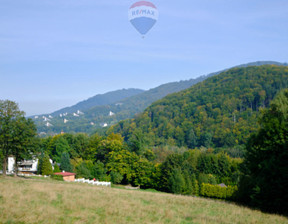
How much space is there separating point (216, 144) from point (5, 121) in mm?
144969

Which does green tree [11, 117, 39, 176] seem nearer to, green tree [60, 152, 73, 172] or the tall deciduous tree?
the tall deciduous tree

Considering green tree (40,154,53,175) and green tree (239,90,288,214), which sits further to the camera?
green tree (40,154,53,175)

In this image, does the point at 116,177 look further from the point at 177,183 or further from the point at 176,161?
the point at 176,161

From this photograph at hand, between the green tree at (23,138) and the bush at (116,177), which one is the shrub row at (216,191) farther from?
the green tree at (23,138)

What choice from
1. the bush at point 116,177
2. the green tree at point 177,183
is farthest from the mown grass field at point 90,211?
the bush at point 116,177

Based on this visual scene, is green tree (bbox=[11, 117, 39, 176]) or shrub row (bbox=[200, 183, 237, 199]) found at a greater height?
green tree (bbox=[11, 117, 39, 176])

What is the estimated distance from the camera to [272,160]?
22812 millimetres

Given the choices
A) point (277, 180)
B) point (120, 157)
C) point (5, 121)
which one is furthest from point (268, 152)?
point (120, 157)

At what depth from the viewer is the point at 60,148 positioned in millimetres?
76938

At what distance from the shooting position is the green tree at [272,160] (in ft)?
73.7

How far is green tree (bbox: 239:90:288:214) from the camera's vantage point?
22453 millimetres

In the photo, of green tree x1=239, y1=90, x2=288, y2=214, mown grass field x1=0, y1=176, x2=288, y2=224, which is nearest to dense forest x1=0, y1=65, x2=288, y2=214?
green tree x1=239, y1=90, x2=288, y2=214

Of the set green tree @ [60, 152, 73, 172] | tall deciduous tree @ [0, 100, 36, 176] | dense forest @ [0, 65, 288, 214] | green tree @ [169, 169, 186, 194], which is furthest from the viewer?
green tree @ [60, 152, 73, 172]

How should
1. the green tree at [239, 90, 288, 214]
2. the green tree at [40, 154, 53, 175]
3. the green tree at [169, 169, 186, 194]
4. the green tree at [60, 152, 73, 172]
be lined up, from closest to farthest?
the green tree at [239, 90, 288, 214] → the green tree at [169, 169, 186, 194] → the green tree at [40, 154, 53, 175] → the green tree at [60, 152, 73, 172]
